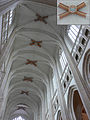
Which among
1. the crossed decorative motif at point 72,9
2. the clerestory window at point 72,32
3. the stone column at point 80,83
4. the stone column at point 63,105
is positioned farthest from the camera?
the clerestory window at point 72,32

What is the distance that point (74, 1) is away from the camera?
17.6 feet

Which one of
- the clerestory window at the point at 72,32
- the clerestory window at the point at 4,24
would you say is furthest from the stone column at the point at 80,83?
the clerestory window at the point at 4,24

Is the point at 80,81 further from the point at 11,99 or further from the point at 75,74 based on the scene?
the point at 11,99

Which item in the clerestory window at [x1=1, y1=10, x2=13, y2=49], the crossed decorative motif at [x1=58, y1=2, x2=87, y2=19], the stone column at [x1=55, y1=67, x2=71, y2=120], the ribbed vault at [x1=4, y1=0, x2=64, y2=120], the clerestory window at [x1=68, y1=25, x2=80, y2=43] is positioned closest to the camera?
the crossed decorative motif at [x1=58, y1=2, x2=87, y2=19]

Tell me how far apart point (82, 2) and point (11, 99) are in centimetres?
2441

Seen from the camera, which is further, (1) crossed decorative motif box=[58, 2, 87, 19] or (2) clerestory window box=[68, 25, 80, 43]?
(2) clerestory window box=[68, 25, 80, 43]

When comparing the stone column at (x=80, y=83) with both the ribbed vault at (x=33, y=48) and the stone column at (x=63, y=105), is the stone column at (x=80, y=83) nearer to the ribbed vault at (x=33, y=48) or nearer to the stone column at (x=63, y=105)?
the stone column at (x=63, y=105)

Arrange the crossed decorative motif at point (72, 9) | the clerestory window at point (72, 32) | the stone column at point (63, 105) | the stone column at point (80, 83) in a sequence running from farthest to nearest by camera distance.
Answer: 1. the clerestory window at point (72, 32)
2. the stone column at point (63, 105)
3. the stone column at point (80, 83)
4. the crossed decorative motif at point (72, 9)

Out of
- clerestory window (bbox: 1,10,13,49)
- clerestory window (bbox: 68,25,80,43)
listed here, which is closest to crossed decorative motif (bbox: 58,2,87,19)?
clerestory window (bbox: 1,10,13,49)

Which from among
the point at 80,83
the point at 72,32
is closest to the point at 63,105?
the point at 80,83

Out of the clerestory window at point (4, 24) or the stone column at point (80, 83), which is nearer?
the stone column at point (80, 83)

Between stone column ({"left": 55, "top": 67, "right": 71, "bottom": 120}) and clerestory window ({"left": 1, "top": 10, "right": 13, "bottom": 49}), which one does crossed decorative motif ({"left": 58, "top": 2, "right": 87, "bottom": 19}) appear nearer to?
clerestory window ({"left": 1, "top": 10, "right": 13, "bottom": 49})

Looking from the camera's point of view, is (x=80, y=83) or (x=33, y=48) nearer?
(x=80, y=83)

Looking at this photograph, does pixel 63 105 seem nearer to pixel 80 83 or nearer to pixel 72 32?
pixel 80 83
